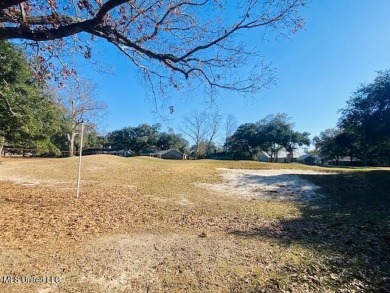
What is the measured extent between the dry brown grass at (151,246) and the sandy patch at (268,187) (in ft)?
5.90

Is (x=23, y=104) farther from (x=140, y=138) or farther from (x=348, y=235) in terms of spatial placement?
(x=140, y=138)

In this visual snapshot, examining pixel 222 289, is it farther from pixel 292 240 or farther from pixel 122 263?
pixel 292 240

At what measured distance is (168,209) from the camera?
7051 mm

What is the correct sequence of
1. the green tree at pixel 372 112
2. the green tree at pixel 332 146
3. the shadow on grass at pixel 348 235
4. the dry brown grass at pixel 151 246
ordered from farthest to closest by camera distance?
the green tree at pixel 332 146 < the green tree at pixel 372 112 < the shadow on grass at pixel 348 235 < the dry brown grass at pixel 151 246

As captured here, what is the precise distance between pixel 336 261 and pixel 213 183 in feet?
27.1

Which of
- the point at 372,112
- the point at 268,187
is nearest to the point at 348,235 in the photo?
the point at 268,187

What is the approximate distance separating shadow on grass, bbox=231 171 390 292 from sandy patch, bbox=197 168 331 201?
0.98 meters

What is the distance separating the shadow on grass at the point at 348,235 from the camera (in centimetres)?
341

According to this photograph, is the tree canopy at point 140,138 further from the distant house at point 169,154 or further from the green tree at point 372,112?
the green tree at point 372,112

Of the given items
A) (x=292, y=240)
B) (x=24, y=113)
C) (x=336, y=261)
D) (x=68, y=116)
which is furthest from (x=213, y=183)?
(x=68, y=116)

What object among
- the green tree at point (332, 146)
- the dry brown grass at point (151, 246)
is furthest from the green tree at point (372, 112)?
the green tree at point (332, 146)

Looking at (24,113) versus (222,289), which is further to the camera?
(24,113)

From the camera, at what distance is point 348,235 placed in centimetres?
521

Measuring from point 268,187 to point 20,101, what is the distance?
13944mm
